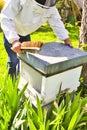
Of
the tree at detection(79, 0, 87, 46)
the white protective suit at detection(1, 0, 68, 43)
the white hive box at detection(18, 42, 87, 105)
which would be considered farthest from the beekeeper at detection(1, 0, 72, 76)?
the tree at detection(79, 0, 87, 46)

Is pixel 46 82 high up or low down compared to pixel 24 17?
down

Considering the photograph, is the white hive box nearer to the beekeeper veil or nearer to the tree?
the beekeeper veil

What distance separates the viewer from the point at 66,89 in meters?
2.22

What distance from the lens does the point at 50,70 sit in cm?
195

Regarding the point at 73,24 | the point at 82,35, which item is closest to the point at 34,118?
the point at 82,35

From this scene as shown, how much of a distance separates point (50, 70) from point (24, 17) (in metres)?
0.70

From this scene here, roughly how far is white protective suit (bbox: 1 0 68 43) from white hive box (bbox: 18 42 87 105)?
0.27 m

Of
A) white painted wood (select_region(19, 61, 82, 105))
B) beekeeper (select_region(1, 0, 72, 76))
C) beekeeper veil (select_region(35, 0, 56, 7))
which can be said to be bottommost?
white painted wood (select_region(19, 61, 82, 105))

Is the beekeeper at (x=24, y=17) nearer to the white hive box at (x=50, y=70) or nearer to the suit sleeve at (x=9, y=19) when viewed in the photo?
the suit sleeve at (x=9, y=19)

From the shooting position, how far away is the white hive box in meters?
1.99

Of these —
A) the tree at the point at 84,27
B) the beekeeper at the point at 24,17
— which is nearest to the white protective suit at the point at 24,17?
the beekeeper at the point at 24,17

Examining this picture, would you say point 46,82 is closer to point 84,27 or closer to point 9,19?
point 9,19

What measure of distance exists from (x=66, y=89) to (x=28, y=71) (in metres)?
0.34

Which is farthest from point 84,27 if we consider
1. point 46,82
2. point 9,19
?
point 46,82
